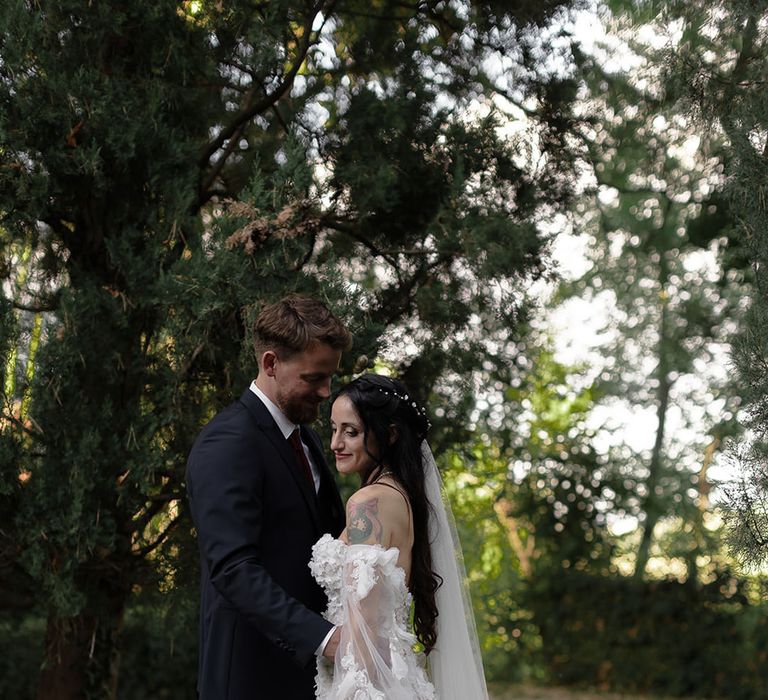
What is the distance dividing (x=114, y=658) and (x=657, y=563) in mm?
10221

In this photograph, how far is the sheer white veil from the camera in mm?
3346

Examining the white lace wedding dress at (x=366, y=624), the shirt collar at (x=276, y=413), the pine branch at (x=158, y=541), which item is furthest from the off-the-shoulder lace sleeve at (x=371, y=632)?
the pine branch at (x=158, y=541)

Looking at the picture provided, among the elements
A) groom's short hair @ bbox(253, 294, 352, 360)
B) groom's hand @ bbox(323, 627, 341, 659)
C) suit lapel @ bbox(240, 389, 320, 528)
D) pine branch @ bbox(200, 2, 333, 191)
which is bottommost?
groom's hand @ bbox(323, 627, 341, 659)

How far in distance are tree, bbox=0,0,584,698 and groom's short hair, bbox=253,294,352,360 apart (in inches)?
51.5

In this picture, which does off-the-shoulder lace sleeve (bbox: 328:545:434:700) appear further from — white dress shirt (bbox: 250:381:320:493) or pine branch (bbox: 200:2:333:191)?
pine branch (bbox: 200:2:333:191)

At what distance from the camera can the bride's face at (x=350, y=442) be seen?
3.28 metres

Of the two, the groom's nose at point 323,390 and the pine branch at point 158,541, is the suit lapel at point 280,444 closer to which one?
the groom's nose at point 323,390

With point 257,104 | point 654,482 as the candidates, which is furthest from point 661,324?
point 257,104

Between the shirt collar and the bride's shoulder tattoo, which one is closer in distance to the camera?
the bride's shoulder tattoo

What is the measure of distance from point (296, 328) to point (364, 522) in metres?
0.64

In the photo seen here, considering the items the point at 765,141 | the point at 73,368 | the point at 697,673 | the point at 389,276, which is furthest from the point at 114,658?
the point at 697,673

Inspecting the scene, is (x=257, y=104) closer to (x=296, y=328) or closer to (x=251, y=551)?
(x=296, y=328)

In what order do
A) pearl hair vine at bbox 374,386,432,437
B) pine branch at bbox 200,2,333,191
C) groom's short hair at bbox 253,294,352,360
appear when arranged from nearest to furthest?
groom's short hair at bbox 253,294,352,360 → pearl hair vine at bbox 374,386,432,437 → pine branch at bbox 200,2,333,191

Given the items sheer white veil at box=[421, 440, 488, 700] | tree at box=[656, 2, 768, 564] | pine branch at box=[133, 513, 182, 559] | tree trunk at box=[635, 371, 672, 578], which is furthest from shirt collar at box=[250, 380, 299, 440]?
tree trunk at box=[635, 371, 672, 578]
